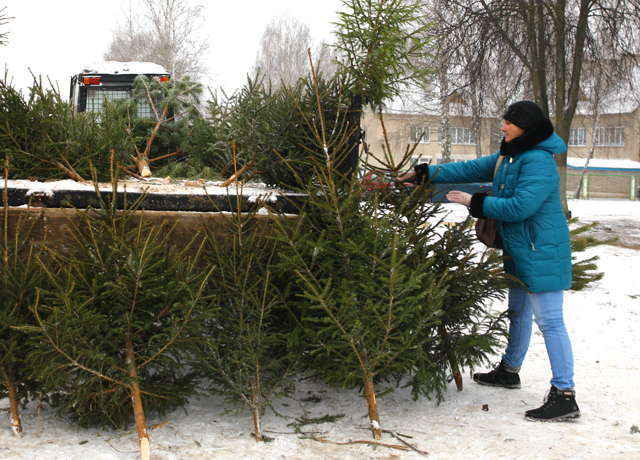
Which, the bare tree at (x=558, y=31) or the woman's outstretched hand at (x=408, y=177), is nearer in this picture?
the woman's outstretched hand at (x=408, y=177)

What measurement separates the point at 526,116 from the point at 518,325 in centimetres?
117

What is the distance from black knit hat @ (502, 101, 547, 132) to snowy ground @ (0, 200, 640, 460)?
4.88 feet

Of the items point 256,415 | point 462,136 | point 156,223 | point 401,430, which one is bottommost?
point 401,430

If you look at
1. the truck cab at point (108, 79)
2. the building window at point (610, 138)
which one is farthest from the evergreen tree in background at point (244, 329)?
the building window at point (610, 138)

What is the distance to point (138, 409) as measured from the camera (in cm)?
213

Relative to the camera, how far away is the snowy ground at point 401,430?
2141mm

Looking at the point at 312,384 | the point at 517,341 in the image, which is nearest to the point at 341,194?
the point at 312,384

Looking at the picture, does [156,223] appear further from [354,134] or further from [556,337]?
[556,337]

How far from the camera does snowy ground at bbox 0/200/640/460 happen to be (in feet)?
7.02

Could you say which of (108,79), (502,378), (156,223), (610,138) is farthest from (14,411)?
(610,138)

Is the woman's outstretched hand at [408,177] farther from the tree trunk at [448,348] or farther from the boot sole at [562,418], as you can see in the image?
the boot sole at [562,418]

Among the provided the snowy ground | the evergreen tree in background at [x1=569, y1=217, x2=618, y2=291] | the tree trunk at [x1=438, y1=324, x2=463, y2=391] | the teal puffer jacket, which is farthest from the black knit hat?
the evergreen tree in background at [x1=569, y1=217, x2=618, y2=291]

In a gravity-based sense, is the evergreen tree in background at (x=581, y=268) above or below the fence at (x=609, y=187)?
below

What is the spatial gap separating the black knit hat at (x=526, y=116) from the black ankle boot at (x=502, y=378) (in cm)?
138
